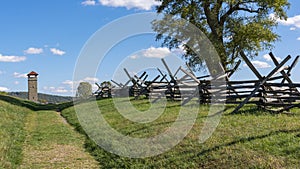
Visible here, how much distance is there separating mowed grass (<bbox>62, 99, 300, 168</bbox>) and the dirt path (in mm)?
327

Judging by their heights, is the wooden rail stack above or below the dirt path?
above

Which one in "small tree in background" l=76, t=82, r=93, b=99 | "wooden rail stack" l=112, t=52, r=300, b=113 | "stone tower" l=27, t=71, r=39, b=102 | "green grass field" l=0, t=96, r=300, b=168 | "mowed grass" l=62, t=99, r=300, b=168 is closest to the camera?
"mowed grass" l=62, t=99, r=300, b=168

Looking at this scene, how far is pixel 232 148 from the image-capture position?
231 inches

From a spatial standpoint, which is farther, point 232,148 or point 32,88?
point 32,88

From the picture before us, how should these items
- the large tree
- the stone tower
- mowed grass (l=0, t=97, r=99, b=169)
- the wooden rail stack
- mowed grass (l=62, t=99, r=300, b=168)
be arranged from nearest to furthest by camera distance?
1. mowed grass (l=62, t=99, r=300, b=168)
2. mowed grass (l=0, t=97, r=99, b=169)
3. the wooden rail stack
4. the large tree
5. the stone tower

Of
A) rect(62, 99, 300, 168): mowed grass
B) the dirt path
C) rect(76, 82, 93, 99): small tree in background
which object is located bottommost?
the dirt path

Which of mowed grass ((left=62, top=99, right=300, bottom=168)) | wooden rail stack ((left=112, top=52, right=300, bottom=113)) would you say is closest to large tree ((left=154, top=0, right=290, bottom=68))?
wooden rail stack ((left=112, top=52, right=300, bottom=113))

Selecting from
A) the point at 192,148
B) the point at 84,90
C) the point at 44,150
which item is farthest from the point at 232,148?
the point at 84,90

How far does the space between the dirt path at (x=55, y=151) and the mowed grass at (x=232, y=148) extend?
0.33m

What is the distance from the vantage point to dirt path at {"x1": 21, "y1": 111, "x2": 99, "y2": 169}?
22.0 ft

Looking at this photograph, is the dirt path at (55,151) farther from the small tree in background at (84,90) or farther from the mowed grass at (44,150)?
the small tree in background at (84,90)

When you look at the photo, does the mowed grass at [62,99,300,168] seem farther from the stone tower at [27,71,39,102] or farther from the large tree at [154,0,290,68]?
the stone tower at [27,71,39,102]

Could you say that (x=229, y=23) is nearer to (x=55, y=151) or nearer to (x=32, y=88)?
(x=55, y=151)

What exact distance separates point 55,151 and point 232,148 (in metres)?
4.17
